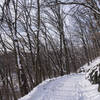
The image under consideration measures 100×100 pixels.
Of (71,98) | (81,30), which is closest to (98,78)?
(71,98)

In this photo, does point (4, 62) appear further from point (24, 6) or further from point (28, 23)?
point (24, 6)

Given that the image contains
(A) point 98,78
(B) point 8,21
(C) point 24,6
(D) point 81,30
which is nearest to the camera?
(A) point 98,78

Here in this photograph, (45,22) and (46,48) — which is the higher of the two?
(45,22)

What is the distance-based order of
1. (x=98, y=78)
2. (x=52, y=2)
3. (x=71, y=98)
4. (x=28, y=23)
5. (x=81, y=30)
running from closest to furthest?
(x=71, y=98)
(x=52, y=2)
(x=98, y=78)
(x=28, y=23)
(x=81, y=30)

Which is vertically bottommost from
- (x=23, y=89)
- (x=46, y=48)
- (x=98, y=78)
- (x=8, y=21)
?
(x=23, y=89)

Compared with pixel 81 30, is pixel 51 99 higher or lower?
lower

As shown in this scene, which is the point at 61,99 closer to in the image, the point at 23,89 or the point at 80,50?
the point at 23,89

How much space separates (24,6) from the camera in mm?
18922

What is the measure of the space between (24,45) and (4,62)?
4253 millimetres

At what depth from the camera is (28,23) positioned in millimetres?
21250

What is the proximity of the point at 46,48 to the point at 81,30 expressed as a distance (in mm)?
13633

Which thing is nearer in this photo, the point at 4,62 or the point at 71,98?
the point at 71,98

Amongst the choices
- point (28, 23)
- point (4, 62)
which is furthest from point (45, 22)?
point (4, 62)

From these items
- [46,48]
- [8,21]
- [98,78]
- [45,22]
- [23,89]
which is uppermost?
[45,22]
